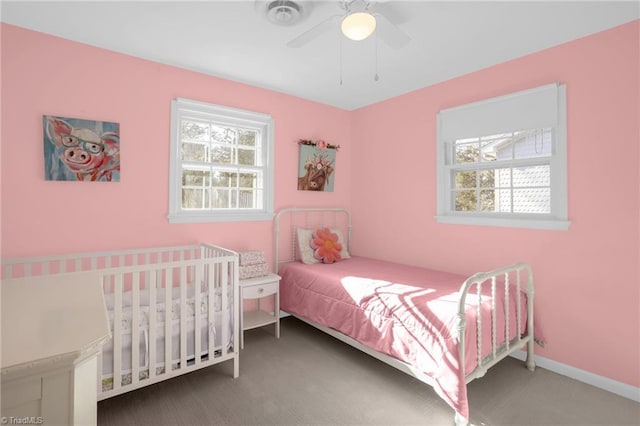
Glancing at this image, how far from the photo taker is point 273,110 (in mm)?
3572

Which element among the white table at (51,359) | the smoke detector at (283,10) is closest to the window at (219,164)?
the smoke detector at (283,10)

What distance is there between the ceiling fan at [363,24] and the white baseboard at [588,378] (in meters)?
2.58

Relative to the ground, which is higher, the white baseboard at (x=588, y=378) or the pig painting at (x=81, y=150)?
the pig painting at (x=81, y=150)

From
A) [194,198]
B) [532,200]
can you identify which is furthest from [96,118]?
[532,200]

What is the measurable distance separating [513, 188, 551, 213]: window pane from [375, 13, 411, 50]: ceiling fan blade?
5.54 feet

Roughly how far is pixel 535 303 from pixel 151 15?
3.51m

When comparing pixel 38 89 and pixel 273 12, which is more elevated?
pixel 273 12

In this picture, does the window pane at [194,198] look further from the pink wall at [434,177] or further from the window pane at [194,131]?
the window pane at [194,131]

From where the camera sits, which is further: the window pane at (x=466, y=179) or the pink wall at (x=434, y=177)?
the window pane at (x=466, y=179)

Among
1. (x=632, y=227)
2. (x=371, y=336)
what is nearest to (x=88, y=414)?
(x=371, y=336)

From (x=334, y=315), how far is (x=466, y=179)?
1803mm

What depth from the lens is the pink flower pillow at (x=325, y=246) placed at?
3494mm

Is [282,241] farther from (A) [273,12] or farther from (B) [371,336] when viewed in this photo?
(A) [273,12]

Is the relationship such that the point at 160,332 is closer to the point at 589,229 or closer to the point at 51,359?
the point at 51,359
